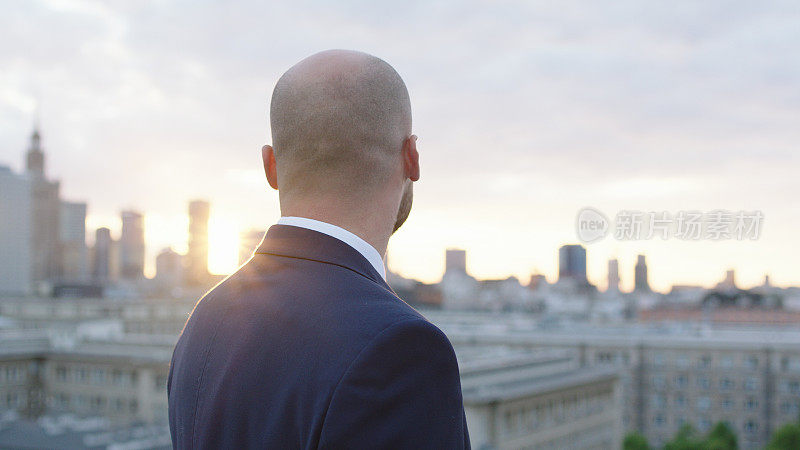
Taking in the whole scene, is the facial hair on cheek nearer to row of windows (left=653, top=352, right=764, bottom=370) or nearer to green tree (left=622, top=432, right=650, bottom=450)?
green tree (left=622, top=432, right=650, bottom=450)

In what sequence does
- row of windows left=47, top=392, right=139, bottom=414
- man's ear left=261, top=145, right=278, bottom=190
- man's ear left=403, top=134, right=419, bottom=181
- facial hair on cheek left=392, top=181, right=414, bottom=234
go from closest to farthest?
man's ear left=403, top=134, right=419, bottom=181
facial hair on cheek left=392, top=181, right=414, bottom=234
man's ear left=261, top=145, right=278, bottom=190
row of windows left=47, top=392, right=139, bottom=414

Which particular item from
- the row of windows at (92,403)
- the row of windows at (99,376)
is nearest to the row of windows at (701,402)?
the row of windows at (99,376)

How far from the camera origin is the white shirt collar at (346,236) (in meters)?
2.66

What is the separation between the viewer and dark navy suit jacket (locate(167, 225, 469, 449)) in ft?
7.38

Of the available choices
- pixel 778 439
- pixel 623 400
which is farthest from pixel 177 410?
pixel 623 400

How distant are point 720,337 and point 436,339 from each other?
85.5 meters

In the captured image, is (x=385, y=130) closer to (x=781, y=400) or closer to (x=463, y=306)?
(x=781, y=400)

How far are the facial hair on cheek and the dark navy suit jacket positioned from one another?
382 mm

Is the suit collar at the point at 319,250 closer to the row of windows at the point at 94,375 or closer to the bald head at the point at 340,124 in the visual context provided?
the bald head at the point at 340,124

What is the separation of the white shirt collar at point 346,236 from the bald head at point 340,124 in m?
0.11

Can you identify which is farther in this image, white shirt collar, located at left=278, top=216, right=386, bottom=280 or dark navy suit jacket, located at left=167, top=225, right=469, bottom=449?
white shirt collar, located at left=278, top=216, right=386, bottom=280

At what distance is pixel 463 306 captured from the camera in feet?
581

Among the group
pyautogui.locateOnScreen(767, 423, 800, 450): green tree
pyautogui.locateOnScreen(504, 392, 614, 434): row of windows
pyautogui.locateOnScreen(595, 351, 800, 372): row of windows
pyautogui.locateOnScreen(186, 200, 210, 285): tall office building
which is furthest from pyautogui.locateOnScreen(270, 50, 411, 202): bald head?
pyautogui.locateOnScreen(186, 200, 210, 285): tall office building

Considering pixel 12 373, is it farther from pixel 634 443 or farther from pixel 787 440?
pixel 787 440
